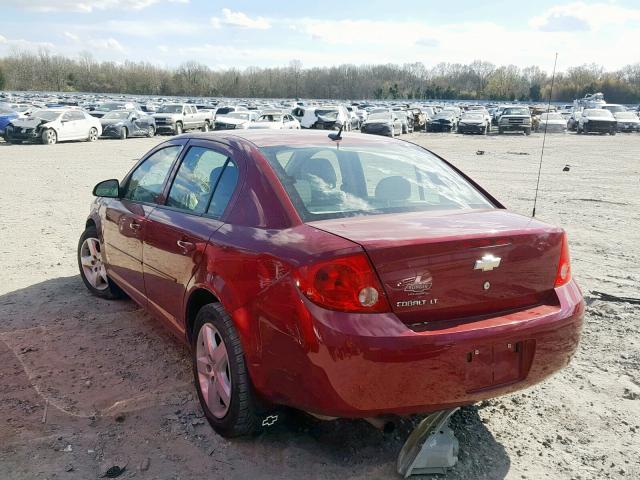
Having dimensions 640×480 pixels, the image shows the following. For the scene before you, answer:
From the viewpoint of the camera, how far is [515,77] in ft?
413

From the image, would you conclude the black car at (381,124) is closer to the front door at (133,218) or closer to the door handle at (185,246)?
the front door at (133,218)

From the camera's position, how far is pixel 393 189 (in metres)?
3.38

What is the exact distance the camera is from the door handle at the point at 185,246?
3308 millimetres

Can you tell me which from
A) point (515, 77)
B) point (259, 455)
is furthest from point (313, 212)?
point (515, 77)

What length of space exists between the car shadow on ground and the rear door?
45 cm

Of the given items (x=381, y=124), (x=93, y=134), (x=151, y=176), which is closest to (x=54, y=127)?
(x=93, y=134)

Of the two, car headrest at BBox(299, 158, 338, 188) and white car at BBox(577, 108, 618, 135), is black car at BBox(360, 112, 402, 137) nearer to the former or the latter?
white car at BBox(577, 108, 618, 135)

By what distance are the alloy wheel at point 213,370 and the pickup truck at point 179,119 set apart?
30467 millimetres

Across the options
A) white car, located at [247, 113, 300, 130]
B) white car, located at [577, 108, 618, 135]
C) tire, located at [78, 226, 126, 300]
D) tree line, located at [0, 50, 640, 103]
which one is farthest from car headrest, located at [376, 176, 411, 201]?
tree line, located at [0, 50, 640, 103]

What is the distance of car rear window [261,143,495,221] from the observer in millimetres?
3074

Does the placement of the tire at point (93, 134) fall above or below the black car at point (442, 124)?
below

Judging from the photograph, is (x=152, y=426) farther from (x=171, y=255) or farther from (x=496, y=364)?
(x=496, y=364)

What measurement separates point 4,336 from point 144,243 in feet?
4.83

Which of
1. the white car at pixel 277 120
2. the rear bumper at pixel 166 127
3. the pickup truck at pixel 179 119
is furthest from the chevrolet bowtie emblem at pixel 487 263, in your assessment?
the rear bumper at pixel 166 127
